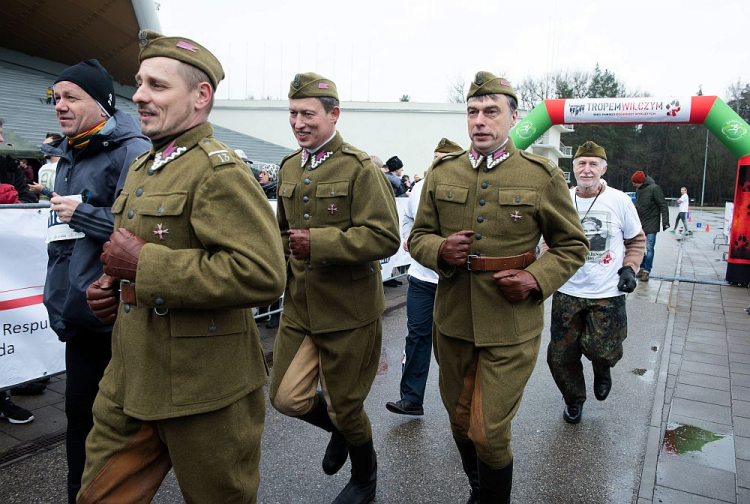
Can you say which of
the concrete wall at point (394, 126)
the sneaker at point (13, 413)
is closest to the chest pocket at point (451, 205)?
the sneaker at point (13, 413)

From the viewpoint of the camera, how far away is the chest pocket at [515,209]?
2.99m

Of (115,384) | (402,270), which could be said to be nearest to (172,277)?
(115,384)

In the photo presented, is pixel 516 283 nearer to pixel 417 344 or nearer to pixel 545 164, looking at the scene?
pixel 545 164

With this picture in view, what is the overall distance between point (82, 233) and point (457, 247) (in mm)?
1750

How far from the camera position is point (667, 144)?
2766 inches

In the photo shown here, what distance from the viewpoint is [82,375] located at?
2.76m

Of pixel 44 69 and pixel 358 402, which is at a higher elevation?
pixel 44 69

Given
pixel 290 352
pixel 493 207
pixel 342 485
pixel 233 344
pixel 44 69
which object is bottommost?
pixel 342 485

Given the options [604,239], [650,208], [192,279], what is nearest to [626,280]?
[604,239]

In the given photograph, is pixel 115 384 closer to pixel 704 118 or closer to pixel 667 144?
pixel 704 118

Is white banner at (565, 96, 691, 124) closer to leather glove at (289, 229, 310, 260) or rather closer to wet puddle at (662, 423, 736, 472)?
wet puddle at (662, 423, 736, 472)

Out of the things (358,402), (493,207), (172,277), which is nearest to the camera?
(172,277)

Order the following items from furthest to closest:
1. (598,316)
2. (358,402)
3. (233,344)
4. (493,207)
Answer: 1. (598,316)
2. (358,402)
3. (493,207)
4. (233,344)

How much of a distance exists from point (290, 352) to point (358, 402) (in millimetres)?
459
